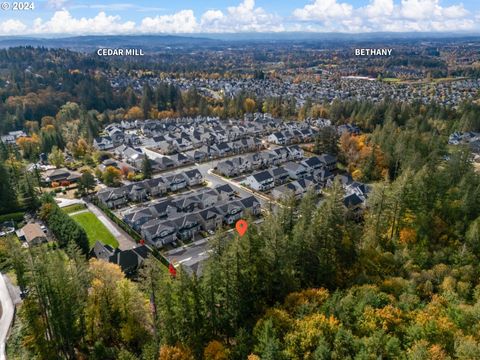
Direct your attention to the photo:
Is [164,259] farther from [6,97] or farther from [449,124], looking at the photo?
[6,97]

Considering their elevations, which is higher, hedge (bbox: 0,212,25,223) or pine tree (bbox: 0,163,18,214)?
pine tree (bbox: 0,163,18,214)

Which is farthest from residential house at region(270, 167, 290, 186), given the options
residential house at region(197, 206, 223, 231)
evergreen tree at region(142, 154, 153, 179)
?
evergreen tree at region(142, 154, 153, 179)

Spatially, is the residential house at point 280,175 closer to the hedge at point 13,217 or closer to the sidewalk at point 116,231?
the sidewalk at point 116,231

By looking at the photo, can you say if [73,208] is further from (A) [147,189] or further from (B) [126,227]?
(B) [126,227]

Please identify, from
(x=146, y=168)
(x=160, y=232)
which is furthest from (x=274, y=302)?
(x=146, y=168)

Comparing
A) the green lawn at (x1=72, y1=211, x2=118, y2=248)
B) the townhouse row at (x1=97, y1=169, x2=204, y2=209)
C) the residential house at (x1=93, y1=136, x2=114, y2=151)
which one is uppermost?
the residential house at (x1=93, y1=136, x2=114, y2=151)

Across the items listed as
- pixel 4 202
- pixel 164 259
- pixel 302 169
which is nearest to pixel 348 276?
pixel 164 259

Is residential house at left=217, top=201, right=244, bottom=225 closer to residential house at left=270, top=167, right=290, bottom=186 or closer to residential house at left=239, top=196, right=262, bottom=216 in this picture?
residential house at left=239, top=196, right=262, bottom=216
